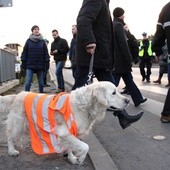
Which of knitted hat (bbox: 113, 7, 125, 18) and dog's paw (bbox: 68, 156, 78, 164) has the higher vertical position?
knitted hat (bbox: 113, 7, 125, 18)

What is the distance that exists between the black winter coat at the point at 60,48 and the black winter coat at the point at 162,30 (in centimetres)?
670

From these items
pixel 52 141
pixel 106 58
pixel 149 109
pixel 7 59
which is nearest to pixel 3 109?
pixel 52 141

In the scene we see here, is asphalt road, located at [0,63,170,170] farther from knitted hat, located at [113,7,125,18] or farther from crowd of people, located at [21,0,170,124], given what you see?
knitted hat, located at [113,7,125,18]

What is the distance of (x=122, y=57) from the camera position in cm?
940

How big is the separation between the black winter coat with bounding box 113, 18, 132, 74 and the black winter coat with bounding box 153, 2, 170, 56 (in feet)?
5.11

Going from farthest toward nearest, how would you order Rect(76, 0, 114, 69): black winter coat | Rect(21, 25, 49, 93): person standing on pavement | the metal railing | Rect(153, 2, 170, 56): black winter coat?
the metal railing
Rect(21, 25, 49, 93): person standing on pavement
Rect(153, 2, 170, 56): black winter coat
Rect(76, 0, 114, 69): black winter coat

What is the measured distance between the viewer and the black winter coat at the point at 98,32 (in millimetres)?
5883

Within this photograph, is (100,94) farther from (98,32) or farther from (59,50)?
(59,50)

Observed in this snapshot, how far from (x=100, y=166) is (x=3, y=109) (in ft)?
5.11

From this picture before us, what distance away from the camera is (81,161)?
5.06 metres

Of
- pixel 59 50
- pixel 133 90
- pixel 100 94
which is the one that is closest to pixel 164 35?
pixel 133 90

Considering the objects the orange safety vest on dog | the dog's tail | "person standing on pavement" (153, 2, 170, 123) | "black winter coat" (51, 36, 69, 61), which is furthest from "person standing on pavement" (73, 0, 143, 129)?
"black winter coat" (51, 36, 69, 61)

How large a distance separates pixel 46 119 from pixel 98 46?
5.12ft

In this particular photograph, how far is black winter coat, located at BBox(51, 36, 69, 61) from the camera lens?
551 inches
